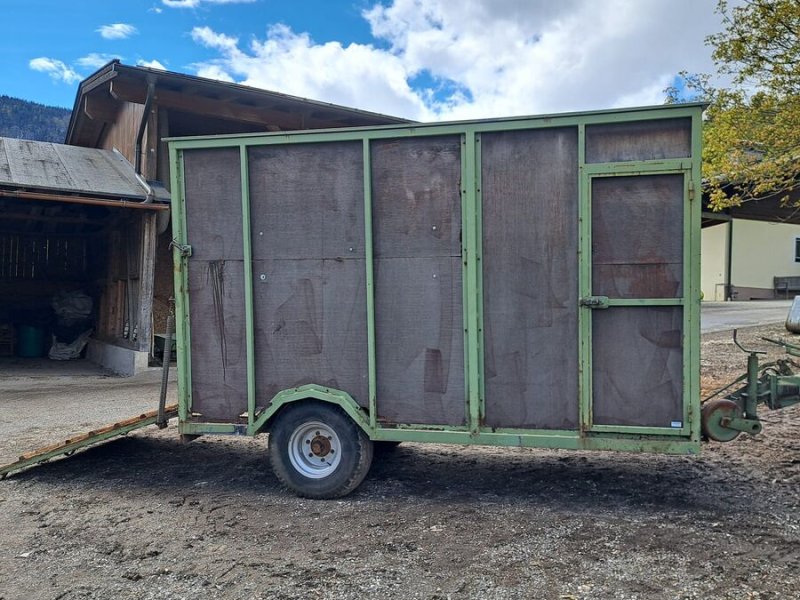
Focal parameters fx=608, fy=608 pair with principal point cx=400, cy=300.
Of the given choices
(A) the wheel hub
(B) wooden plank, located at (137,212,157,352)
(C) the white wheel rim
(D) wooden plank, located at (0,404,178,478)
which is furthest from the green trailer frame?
(B) wooden plank, located at (137,212,157,352)

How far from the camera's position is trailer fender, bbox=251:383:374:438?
4.57 meters

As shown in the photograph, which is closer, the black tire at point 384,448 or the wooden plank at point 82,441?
the wooden plank at point 82,441

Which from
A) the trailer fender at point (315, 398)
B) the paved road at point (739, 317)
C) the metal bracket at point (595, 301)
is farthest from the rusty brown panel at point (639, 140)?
the paved road at point (739, 317)

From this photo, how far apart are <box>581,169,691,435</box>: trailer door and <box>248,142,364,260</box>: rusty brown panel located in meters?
1.71

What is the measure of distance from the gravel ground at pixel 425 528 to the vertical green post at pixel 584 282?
0.79 metres

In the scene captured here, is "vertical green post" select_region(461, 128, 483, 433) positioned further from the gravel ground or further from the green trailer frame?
the gravel ground

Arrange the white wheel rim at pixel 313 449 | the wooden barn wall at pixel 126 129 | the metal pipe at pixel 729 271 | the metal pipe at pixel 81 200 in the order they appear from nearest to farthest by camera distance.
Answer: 1. the white wheel rim at pixel 313 449
2. the metal pipe at pixel 81 200
3. the wooden barn wall at pixel 126 129
4. the metal pipe at pixel 729 271

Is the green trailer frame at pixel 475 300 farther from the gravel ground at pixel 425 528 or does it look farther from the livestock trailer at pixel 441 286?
the gravel ground at pixel 425 528

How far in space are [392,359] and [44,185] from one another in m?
8.12

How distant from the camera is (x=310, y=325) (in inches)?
185

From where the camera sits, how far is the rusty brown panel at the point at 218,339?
4824 millimetres

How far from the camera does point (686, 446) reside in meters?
4.12

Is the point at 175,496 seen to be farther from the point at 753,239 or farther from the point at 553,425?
the point at 753,239

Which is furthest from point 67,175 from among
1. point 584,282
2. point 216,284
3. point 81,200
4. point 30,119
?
point 30,119
